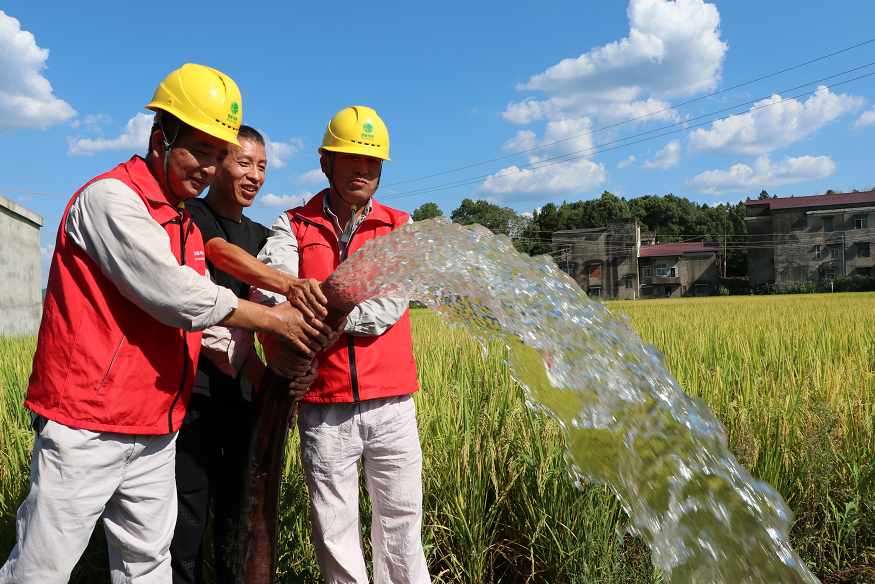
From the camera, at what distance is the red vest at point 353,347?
171 cm

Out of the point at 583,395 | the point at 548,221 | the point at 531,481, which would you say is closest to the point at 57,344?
the point at 583,395

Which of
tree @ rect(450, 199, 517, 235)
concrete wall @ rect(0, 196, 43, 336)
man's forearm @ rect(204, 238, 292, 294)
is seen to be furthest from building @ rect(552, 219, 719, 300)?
man's forearm @ rect(204, 238, 292, 294)

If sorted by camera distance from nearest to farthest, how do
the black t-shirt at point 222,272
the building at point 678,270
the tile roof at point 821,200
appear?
1. the black t-shirt at point 222,272
2. the tile roof at point 821,200
3. the building at point 678,270

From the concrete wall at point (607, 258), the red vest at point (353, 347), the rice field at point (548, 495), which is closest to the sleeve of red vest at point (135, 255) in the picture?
the red vest at point (353, 347)

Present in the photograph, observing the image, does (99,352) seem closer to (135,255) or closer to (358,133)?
(135,255)

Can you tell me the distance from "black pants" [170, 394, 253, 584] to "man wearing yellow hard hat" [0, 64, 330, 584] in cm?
19

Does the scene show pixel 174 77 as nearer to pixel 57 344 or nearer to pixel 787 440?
pixel 57 344

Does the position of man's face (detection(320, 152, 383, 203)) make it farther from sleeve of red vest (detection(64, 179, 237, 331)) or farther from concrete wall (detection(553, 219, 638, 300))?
concrete wall (detection(553, 219, 638, 300))

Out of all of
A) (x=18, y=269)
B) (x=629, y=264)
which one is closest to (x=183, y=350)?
(x=18, y=269)

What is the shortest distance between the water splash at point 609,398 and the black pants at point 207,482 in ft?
2.43

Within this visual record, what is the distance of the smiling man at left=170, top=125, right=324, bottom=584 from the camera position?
168 centimetres

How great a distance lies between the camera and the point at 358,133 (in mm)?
1813

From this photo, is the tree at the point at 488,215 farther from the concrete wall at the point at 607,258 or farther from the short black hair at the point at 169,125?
the short black hair at the point at 169,125

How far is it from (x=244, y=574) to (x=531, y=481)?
1.26 m
